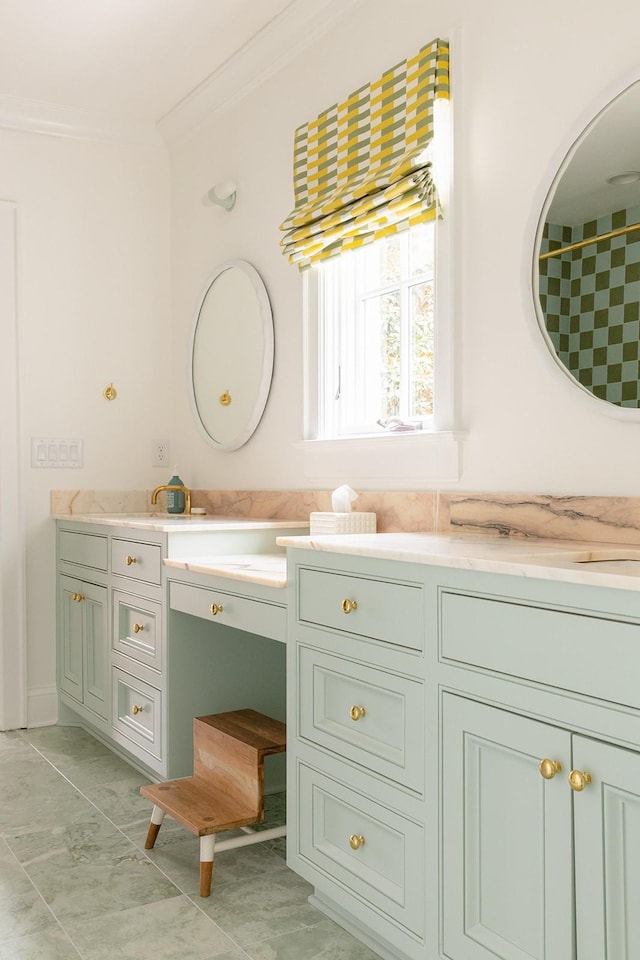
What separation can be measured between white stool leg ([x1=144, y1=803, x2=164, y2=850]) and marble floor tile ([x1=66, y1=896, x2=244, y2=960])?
30cm

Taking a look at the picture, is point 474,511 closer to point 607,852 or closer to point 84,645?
point 607,852

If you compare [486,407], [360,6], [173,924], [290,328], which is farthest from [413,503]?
[360,6]

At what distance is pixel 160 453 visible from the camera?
4.03 meters

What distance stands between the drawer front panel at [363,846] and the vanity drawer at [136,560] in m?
0.98

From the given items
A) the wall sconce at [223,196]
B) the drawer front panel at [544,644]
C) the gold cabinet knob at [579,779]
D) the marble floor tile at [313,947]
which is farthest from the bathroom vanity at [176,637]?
the wall sconce at [223,196]

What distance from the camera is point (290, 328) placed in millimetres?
3186

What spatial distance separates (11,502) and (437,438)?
2040mm

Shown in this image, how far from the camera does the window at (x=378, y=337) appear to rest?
269 cm

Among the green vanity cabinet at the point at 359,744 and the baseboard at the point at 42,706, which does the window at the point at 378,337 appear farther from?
the baseboard at the point at 42,706

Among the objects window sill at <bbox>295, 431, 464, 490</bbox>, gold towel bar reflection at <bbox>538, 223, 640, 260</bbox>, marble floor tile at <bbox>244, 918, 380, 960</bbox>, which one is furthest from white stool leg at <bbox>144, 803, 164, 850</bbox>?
gold towel bar reflection at <bbox>538, 223, 640, 260</bbox>

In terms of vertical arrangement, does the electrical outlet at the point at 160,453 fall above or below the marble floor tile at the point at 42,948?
above

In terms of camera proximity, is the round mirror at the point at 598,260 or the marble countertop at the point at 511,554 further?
the round mirror at the point at 598,260

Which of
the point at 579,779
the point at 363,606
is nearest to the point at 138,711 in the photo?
the point at 363,606

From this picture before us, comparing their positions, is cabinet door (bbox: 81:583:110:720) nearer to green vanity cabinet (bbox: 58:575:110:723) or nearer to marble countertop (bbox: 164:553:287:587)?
green vanity cabinet (bbox: 58:575:110:723)
